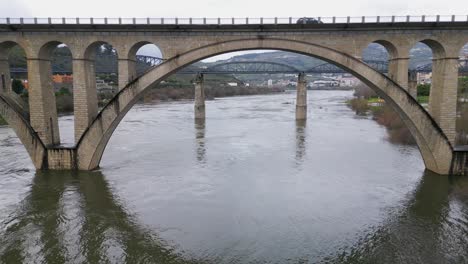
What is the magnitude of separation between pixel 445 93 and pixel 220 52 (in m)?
12.6

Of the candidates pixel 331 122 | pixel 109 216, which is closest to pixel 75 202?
pixel 109 216

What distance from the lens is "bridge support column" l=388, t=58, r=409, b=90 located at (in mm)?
19469

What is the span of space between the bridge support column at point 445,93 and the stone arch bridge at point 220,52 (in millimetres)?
49

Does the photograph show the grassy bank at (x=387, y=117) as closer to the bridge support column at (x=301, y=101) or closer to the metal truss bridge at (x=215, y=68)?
the metal truss bridge at (x=215, y=68)

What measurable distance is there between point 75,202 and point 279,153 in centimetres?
1642

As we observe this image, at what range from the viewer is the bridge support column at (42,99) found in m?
20.2

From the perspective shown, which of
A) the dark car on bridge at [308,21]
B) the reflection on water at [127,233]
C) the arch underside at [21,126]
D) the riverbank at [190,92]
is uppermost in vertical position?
the dark car on bridge at [308,21]

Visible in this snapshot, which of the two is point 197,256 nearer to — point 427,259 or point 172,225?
point 172,225

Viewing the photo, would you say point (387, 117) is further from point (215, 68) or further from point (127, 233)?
point (215, 68)

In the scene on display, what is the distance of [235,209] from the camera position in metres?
17.2

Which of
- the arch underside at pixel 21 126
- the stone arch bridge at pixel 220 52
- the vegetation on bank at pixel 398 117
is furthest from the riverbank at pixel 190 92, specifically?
the stone arch bridge at pixel 220 52

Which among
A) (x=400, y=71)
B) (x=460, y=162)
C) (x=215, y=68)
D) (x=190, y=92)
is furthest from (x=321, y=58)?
(x=190, y=92)

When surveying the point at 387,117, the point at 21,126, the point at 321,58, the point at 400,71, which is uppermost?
the point at 321,58

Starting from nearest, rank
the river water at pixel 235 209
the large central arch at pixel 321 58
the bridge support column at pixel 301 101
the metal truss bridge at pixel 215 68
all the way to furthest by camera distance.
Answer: the river water at pixel 235 209
the large central arch at pixel 321 58
the bridge support column at pixel 301 101
the metal truss bridge at pixel 215 68
